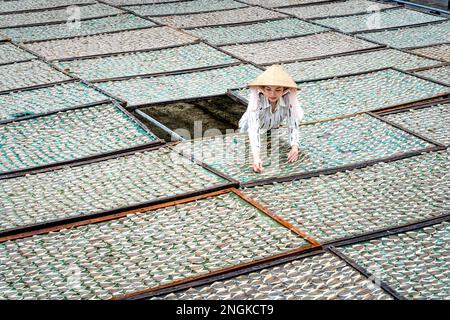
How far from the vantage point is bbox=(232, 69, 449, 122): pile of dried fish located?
4125 millimetres

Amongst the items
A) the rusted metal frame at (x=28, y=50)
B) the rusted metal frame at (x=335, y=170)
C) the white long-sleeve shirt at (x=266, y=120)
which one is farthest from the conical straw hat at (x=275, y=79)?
the rusted metal frame at (x=28, y=50)

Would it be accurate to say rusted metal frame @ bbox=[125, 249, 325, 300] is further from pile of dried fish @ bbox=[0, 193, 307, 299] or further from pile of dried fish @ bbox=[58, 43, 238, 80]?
pile of dried fish @ bbox=[58, 43, 238, 80]

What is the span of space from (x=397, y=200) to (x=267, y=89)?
34.4 inches

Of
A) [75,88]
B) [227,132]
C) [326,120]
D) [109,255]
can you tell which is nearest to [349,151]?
[326,120]

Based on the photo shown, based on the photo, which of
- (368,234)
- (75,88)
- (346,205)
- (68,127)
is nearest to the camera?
(368,234)

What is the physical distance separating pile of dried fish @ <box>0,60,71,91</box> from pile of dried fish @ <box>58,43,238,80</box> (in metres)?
0.15

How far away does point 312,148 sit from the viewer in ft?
11.6

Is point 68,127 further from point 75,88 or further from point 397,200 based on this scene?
point 397,200

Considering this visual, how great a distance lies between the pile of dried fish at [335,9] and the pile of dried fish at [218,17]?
28 cm

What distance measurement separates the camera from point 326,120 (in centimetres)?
392

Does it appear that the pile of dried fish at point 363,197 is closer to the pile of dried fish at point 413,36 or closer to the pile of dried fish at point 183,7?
the pile of dried fish at point 413,36

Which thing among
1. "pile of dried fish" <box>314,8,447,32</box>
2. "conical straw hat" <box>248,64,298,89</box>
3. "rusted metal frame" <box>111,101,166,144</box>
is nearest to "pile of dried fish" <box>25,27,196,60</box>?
"rusted metal frame" <box>111,101,166,144</box>
